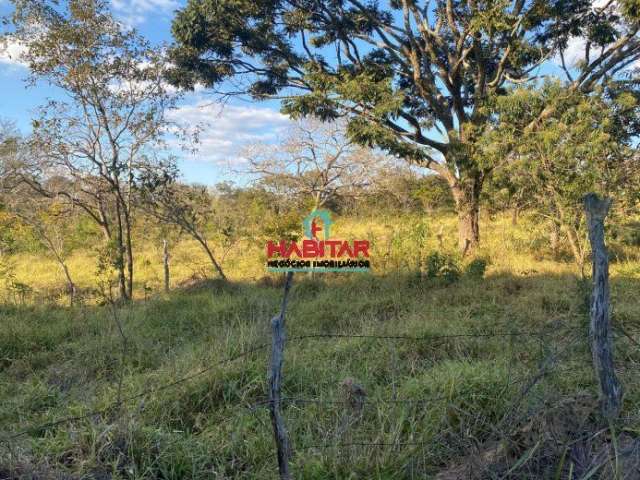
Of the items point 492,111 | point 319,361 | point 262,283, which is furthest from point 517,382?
point 492,111

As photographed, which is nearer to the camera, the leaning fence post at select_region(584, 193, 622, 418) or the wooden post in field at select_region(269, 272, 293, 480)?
the wooden post in field at select_region(269, 272, 293, 480)

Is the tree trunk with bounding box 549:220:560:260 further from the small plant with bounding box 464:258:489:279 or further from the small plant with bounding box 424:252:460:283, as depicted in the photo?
the small plant with bounding box 424:252:460:283

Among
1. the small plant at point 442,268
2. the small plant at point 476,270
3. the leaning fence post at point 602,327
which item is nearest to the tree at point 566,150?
the small plant at point 476,270

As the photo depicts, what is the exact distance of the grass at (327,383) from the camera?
190 cm

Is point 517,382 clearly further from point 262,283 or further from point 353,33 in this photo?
point 353,33

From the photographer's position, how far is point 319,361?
10.5ft

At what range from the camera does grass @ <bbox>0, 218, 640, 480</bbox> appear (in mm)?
1901

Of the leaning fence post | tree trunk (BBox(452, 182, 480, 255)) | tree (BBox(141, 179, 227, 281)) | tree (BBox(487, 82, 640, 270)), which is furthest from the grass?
tree trunk (BBox(452, 182, 480, 255))

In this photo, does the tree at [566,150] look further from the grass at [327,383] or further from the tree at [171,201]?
A: the tree at [171,201]

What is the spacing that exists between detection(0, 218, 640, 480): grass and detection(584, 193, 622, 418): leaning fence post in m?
0.11

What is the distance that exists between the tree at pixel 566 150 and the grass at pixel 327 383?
131cm

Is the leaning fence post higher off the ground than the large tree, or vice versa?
the large tree

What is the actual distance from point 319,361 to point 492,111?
6.53 m

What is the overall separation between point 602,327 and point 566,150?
5128 millimetres
